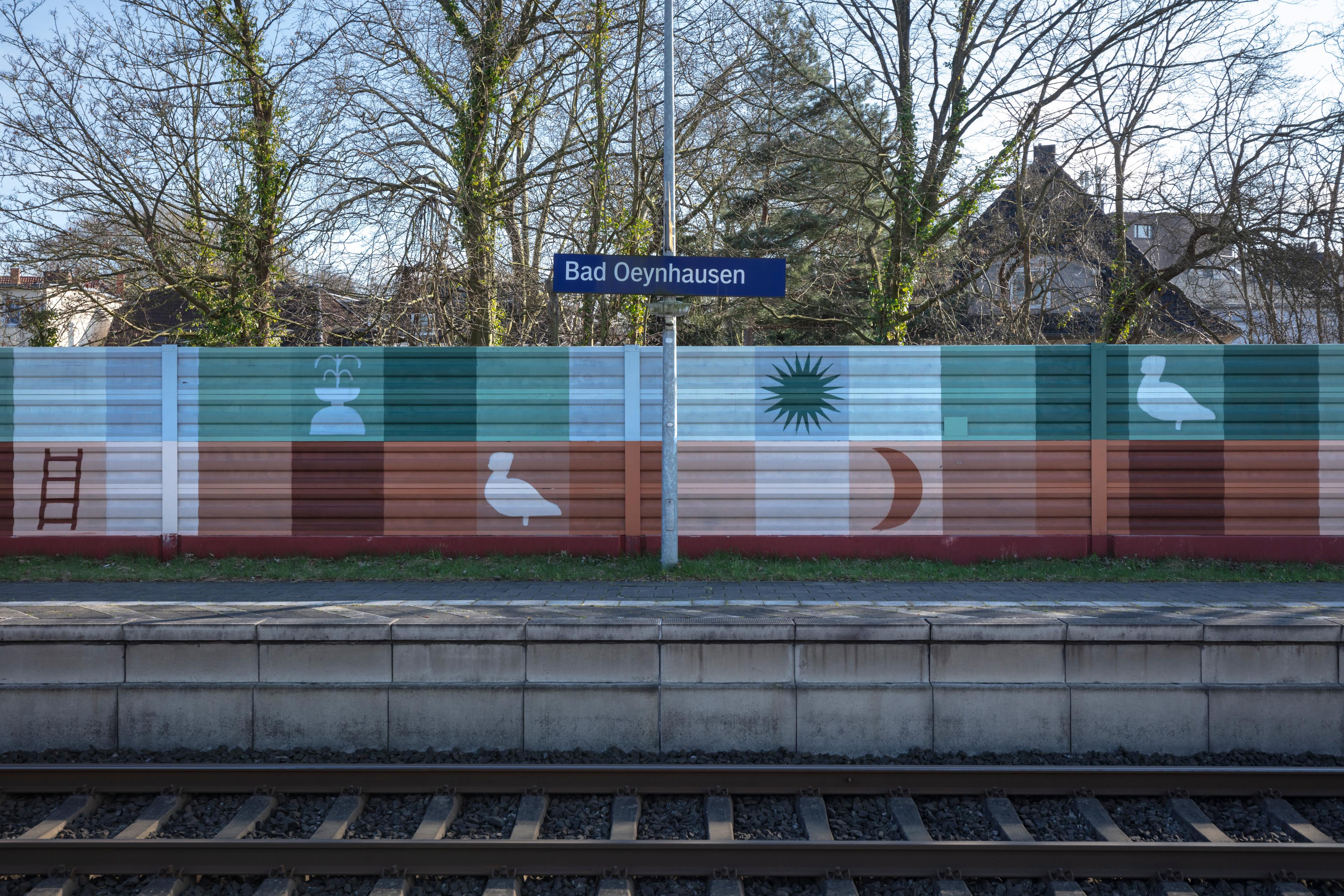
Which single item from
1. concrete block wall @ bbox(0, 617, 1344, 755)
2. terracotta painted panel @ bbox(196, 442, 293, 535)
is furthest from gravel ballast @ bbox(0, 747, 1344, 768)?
terracotta painted panel @ bbox(196, 442, 293, 535)

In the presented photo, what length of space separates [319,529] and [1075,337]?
1817 centimetres

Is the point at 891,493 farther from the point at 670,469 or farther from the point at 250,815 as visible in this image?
the point at 250,815

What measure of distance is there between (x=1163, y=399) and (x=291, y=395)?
32.8 feet

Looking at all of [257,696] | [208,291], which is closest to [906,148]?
[208,291]

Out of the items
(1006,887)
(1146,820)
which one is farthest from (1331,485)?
(1006,887)

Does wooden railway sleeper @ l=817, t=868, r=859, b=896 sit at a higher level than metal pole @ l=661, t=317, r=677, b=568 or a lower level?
lower

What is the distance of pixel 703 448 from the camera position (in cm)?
1018

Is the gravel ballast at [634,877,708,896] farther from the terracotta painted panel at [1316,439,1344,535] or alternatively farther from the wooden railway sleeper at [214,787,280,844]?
the terracotta painted panel at [1316,439,1344,535]

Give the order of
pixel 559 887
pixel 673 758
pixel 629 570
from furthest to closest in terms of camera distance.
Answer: pixel 629 570, pixel 673 758, pixel 559 887

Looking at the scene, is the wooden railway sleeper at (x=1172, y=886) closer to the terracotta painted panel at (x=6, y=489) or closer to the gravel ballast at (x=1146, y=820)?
the gravel ballast at (x=1146, y=820)

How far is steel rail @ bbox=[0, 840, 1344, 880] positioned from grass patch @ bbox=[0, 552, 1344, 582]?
4505 mm

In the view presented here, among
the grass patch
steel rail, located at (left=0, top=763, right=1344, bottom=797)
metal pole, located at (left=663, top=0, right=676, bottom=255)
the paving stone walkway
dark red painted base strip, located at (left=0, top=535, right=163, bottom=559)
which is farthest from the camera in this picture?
dark red painted base strip, located at (left=0, top=535, right=163, bottom=559)

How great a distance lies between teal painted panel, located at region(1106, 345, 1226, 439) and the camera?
10141mm

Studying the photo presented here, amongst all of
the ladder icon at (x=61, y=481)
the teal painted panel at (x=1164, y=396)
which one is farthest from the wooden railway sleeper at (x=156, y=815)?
the teal painted panel at (x=1164, y=396)
